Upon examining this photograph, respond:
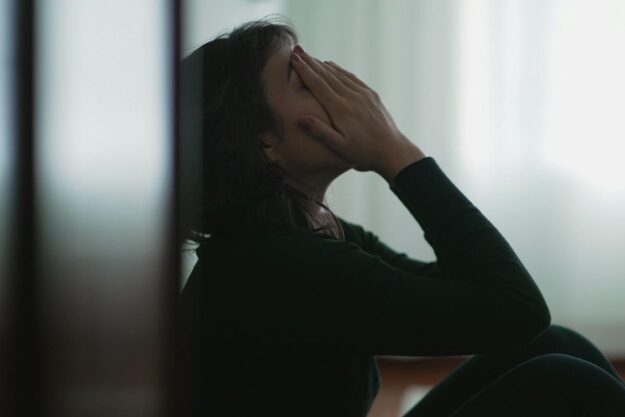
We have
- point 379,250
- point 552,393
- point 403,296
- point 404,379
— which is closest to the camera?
point 403,296

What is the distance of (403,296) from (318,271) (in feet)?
0.28

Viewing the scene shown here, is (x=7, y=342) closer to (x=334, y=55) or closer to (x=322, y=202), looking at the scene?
(x=322, y=202)

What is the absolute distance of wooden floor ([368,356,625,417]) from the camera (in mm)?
1888

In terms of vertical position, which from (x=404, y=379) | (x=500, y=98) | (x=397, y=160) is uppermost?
(x=500, y=98)

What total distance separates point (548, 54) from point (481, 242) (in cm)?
157

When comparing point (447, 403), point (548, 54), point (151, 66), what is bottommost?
point (447, 403)

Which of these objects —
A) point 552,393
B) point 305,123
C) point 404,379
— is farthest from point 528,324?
point 404,379

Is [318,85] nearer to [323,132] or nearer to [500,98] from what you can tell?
[323,132]

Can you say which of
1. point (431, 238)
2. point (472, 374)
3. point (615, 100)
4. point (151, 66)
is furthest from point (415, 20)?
point (151, 66)

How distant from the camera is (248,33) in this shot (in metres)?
0.85

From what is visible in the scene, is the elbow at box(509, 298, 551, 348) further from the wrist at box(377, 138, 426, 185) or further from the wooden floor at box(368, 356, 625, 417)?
the wooden floor at box(368, 356, 625, 417)

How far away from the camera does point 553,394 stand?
80cm

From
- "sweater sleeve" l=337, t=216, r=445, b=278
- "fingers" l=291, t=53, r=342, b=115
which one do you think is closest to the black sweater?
"fingers" l=291, t=53, r=342, b=115

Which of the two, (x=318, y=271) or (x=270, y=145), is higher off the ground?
(x=270, y=145)
